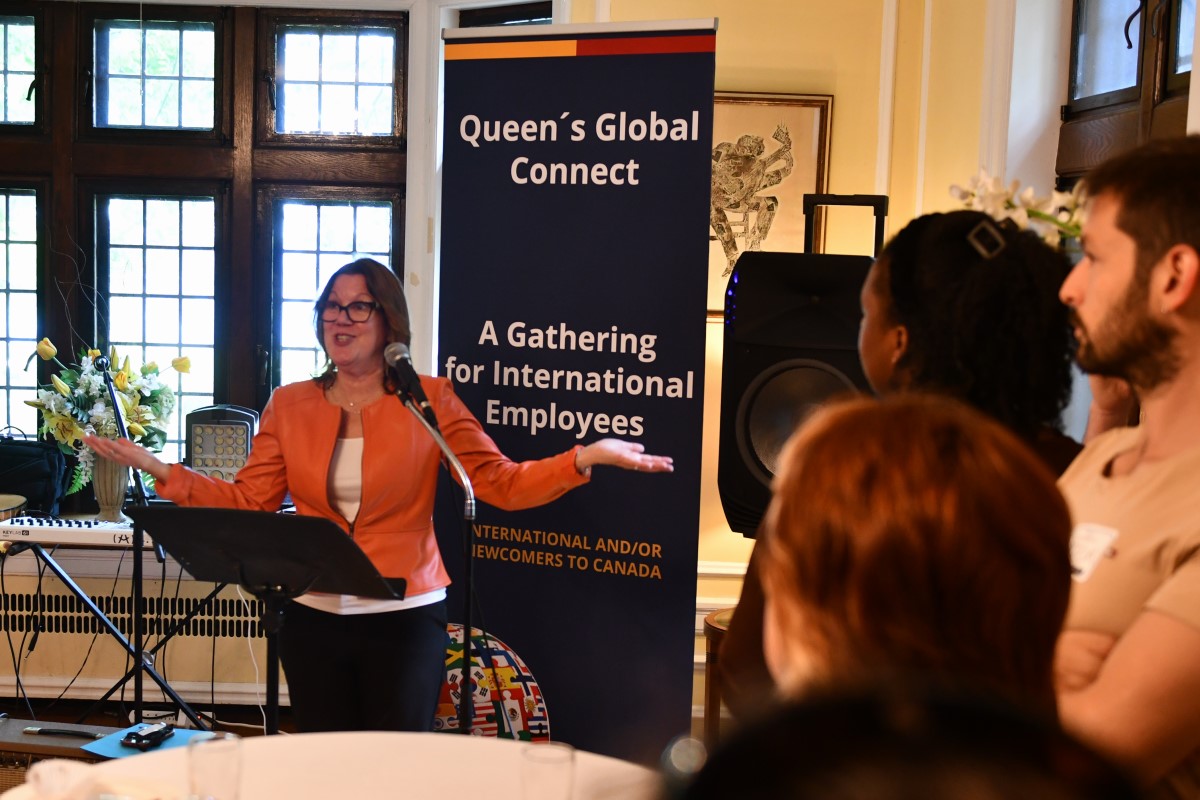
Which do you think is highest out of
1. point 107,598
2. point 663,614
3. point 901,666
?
point 901,666

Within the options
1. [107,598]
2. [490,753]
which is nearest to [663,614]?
[490,753]

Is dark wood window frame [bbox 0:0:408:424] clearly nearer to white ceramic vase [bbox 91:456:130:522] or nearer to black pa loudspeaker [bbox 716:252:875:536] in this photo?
white ceramic vase [bbox 91:456:130:522]

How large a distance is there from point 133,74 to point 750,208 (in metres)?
2.41

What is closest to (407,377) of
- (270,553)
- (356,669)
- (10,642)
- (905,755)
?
(270,553)

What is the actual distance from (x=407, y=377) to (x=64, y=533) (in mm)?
1915

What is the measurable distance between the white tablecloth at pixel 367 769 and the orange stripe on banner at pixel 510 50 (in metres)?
1.95

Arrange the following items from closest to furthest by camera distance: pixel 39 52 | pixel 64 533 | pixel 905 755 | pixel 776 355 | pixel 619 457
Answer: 1. pixel 905 755
2. pixel 619 457
3. pixel 776 355
4. pixel 64 533
5. pixel 39 52

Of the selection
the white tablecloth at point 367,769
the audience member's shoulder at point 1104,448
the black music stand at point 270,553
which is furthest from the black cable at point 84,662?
the audience member's shoulder at point 1104,448

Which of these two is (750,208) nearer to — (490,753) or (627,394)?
(627,394)

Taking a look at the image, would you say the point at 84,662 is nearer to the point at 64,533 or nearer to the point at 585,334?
the point at 64,533

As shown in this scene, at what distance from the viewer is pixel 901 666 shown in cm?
64

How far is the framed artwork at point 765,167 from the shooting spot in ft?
12.4

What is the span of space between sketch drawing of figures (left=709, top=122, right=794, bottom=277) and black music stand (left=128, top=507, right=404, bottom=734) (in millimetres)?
2005

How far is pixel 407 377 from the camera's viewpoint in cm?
241
